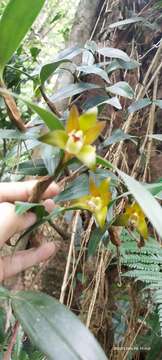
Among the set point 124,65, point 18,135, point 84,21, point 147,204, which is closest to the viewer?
point 147,204

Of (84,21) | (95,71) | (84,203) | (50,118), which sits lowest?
(84,203)

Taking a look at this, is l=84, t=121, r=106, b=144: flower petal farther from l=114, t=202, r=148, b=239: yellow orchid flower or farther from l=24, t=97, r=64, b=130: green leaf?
l=114, t=202, r=148, b=239: yellow orchid flower

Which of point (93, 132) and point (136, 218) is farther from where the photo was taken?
point (136, 218)

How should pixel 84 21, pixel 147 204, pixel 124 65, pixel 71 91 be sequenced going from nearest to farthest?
pixel 147 204, pixel 71 91, pixel 124 65, pixel 84 21

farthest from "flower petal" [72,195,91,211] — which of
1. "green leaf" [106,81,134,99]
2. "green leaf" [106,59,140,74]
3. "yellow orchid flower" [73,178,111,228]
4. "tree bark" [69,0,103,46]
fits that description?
"tree bark" [69,0,103,46]

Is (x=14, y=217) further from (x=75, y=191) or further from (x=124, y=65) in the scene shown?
(x=124, y=65)

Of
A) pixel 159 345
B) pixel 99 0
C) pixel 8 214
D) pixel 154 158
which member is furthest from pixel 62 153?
pixel 99 0

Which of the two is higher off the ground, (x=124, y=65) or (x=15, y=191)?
(x=124, y=65)

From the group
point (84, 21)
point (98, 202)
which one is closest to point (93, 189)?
point (98, 202)
